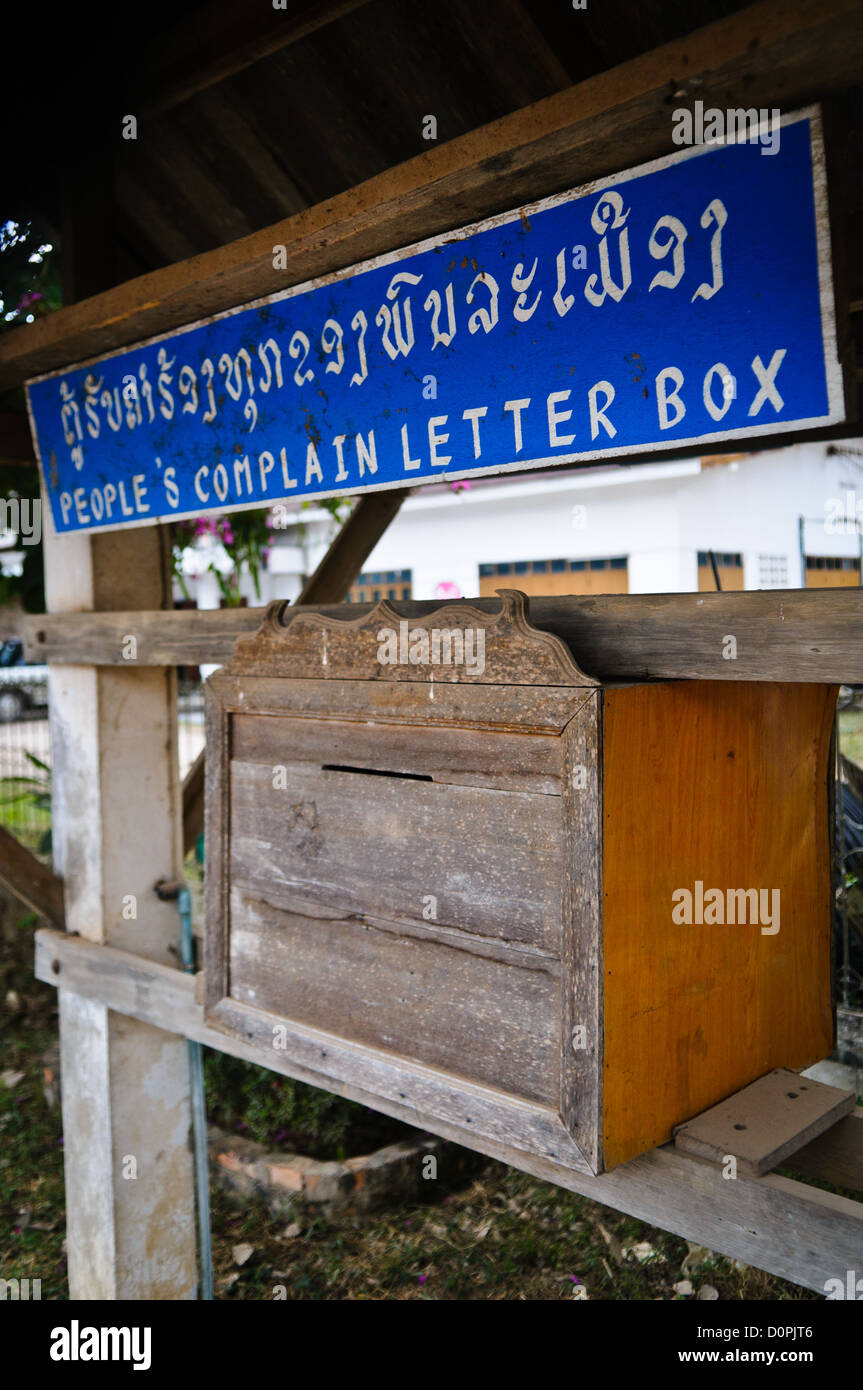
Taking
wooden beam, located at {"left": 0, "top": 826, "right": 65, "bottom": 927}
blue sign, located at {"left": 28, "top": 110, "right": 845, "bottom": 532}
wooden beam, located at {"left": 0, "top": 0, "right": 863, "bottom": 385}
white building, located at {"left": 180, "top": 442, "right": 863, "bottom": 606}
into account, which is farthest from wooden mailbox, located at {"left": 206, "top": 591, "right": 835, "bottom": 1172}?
white building, located at {"left": 180, "top": 442, "right": 863, "bottom": 606}

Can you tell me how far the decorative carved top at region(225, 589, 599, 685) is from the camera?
1466mm

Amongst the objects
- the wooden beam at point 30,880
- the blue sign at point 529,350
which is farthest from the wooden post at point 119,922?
the blue sign at point 529,350

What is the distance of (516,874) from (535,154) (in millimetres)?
1004

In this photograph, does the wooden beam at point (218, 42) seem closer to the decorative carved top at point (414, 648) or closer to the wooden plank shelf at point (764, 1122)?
the decorative carved top at point (414, 648)

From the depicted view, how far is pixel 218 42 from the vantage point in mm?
2057

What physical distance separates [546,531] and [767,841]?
5599mm

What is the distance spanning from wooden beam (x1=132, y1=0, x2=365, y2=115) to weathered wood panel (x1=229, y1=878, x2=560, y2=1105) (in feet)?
5.39

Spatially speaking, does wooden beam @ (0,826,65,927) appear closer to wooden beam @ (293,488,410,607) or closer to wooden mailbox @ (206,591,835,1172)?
wooden beam @ (293,488,410,607)

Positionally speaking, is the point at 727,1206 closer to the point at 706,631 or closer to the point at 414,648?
the point at 706,631

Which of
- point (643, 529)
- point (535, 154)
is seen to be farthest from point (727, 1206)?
point (643, 529)

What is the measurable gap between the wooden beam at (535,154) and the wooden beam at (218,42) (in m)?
0.49

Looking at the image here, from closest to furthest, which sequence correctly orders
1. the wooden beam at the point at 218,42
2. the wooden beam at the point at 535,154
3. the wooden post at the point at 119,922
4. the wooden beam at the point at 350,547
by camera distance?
1. the wooden beam at the point at 535,154
2. the wooden beam at the point at 218,42
3. the wooden post at the point at 119,922
4. the wooden beam at the point at 350,547

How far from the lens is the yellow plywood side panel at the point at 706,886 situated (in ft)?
4.68

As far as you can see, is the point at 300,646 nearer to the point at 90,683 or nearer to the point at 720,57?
the point at 720,57
